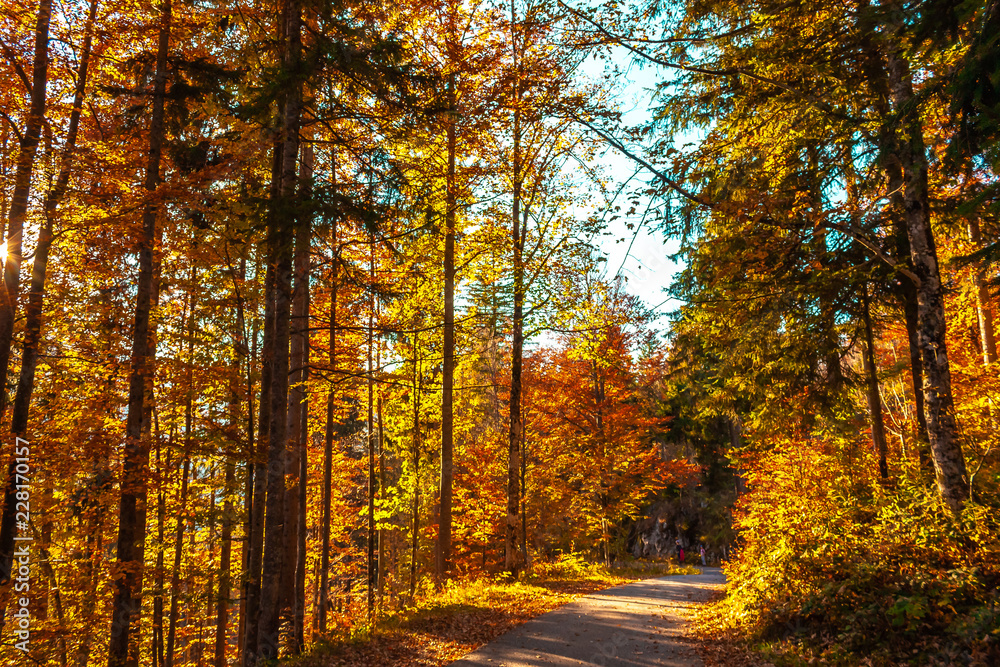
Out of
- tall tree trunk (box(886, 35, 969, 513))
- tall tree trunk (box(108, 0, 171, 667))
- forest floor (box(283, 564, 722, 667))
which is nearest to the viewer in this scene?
tall tree trunk (box(886, 35, 969, 513))

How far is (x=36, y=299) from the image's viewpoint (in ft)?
32.4

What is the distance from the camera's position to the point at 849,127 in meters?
7.74

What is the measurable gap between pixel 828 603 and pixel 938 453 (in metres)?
2.57

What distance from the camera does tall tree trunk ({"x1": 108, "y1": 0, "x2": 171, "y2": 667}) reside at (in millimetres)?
8883

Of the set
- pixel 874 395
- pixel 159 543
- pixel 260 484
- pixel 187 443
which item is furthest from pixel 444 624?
pixel 874 395

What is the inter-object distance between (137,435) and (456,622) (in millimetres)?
6586

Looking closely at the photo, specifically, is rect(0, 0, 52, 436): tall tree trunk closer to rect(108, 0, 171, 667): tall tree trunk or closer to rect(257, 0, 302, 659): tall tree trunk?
rect(108, 0, 171, 667): tall tree trunk

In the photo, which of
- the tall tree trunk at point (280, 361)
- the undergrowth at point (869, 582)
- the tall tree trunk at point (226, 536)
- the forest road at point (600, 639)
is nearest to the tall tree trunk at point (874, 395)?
the undergrowth at point (869, 582)

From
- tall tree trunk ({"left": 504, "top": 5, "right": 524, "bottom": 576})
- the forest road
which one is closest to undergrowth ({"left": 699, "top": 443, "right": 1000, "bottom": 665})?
the forest road

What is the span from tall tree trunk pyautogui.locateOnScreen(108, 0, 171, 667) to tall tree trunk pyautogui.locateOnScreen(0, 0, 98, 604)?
1228 millimetres

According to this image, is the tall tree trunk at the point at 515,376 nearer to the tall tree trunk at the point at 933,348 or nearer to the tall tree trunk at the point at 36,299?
the tall tree trunk at the point at 933,348

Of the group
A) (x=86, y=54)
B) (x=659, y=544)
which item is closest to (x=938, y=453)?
(x=86, y=54)

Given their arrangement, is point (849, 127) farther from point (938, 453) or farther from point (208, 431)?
point (208, 431)

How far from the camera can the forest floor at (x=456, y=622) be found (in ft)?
24.6
